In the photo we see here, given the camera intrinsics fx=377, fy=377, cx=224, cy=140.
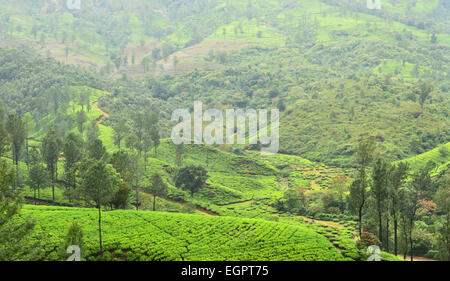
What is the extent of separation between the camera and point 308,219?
8000cm

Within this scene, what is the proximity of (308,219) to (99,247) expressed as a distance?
46.3 metres

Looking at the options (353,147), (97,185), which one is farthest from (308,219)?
(353,147)

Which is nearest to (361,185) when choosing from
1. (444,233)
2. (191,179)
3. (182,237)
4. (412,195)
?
(412,195)

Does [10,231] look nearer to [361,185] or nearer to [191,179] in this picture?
[361,185]

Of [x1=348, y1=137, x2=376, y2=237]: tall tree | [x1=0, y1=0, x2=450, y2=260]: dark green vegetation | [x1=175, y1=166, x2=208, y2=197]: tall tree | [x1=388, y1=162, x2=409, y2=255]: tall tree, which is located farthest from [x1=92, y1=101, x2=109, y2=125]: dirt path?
[x1=388, y1=162, x2=409, y2=255]: tall tree

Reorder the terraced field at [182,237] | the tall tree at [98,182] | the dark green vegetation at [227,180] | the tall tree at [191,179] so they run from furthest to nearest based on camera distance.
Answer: the tall tree at [191,179] → the dark green vegetation at [227,180] → the terraced field at [182,237] → the tall tree at [98,182]

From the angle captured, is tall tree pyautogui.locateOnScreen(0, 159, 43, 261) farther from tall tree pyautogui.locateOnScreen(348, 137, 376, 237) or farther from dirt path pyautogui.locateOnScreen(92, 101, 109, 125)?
dirt path pyautogui.locateOnScreen(92, 101, 109, 125)

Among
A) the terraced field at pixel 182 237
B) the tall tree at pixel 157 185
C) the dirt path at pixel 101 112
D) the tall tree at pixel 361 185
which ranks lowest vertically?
the terraced field at pixel 182 237

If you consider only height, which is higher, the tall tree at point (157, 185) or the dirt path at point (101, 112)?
the dirt path at point (101, 112)

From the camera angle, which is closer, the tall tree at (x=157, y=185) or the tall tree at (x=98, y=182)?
the tall tree at (x=98, y=182)

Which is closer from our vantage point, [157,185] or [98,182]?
[98,182]

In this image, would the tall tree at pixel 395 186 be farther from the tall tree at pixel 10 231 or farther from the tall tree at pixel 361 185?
the tall tree at pixel 10 231

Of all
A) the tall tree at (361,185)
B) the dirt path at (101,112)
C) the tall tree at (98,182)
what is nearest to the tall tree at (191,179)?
the tall tree at (361,185)

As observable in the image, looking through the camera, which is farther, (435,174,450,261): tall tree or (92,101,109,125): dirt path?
(92,101,109,125): dirt path
